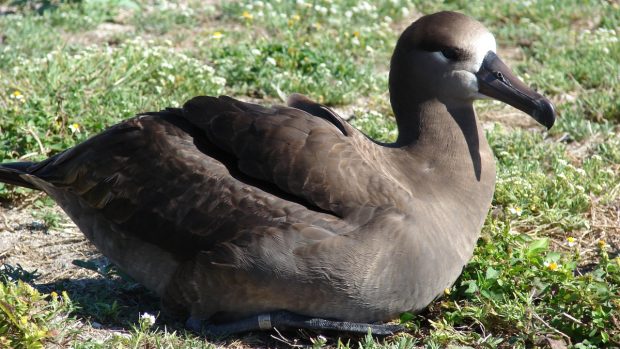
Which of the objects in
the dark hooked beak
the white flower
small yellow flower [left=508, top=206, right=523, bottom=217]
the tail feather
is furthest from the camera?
small yellow flower [left=508, top=206, right=523, bottom=217]

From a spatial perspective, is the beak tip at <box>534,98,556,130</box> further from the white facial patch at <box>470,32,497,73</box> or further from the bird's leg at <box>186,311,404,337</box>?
the bird's leg at <box>186,311,404,337</box>

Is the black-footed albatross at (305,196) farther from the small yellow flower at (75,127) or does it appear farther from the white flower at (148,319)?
the small yellow flower at (75,127)

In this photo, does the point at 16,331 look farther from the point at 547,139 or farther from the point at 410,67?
the point at 547,139

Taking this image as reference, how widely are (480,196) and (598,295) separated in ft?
2.07

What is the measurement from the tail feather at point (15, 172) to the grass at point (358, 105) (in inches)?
15.2

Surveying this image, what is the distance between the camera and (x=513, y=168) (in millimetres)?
5418

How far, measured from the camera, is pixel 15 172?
470 centimetres

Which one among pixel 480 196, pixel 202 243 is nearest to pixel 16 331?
pixel 202 243

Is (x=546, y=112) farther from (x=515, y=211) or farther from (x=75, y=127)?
(x=75, y=127)

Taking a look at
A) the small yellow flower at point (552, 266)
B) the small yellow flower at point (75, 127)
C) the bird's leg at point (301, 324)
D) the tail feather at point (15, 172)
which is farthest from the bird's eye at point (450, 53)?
the small yellow flower at point (75, 127)

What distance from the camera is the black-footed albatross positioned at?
3947mm

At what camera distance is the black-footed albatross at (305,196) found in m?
3.95

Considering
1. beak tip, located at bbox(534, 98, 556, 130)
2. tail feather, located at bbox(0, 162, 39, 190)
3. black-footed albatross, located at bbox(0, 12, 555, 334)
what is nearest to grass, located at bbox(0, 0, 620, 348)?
black-footed albatross, located at bbox(0, 12, 555, 334)

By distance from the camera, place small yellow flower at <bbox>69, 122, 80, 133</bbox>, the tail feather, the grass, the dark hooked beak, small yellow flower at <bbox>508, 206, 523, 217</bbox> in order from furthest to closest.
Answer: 1. small yellow flower at <bbox>69, 122, 80, 133</bbox>
2. small yellow flower at <bbox>508, 206, 523, 217</bbox>
3. the tail feather
4. the dark hooked beak
5. the grass
